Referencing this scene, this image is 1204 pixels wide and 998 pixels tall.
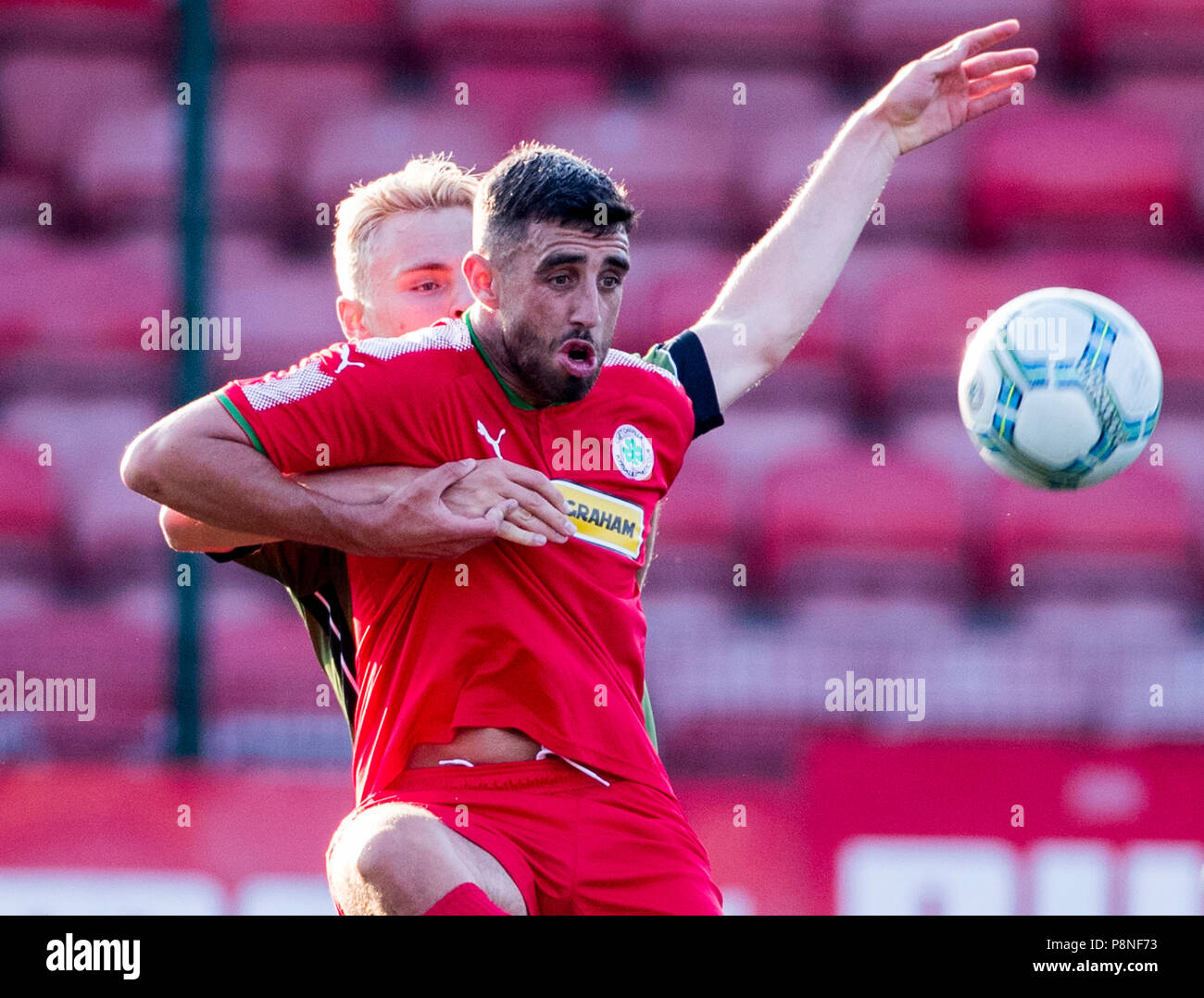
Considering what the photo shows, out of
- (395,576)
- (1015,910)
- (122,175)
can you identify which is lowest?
(1015,910)

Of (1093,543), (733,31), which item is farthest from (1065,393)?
(733,31)

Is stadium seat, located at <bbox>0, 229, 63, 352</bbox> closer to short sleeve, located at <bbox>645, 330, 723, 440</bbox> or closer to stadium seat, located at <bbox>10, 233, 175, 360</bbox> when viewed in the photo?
stadium seat, located at <bbox>10, 233, 175, 360</bbox>

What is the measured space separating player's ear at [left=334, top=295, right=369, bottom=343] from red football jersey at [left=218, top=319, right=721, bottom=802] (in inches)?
28.4

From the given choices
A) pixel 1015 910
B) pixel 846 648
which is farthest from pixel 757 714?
pixel 1015 910

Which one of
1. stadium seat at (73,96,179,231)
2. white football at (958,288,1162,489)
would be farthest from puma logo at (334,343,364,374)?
stadium seat at (73,96,179,231)

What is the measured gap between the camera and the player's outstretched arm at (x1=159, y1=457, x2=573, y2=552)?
261 centimetres

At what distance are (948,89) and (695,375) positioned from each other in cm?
89

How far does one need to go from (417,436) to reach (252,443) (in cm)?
26

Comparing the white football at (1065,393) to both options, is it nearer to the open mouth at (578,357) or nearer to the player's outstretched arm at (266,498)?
the open mouth at (578,357)

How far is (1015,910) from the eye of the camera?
4.75m

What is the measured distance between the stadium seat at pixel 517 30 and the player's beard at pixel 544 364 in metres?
5.55
